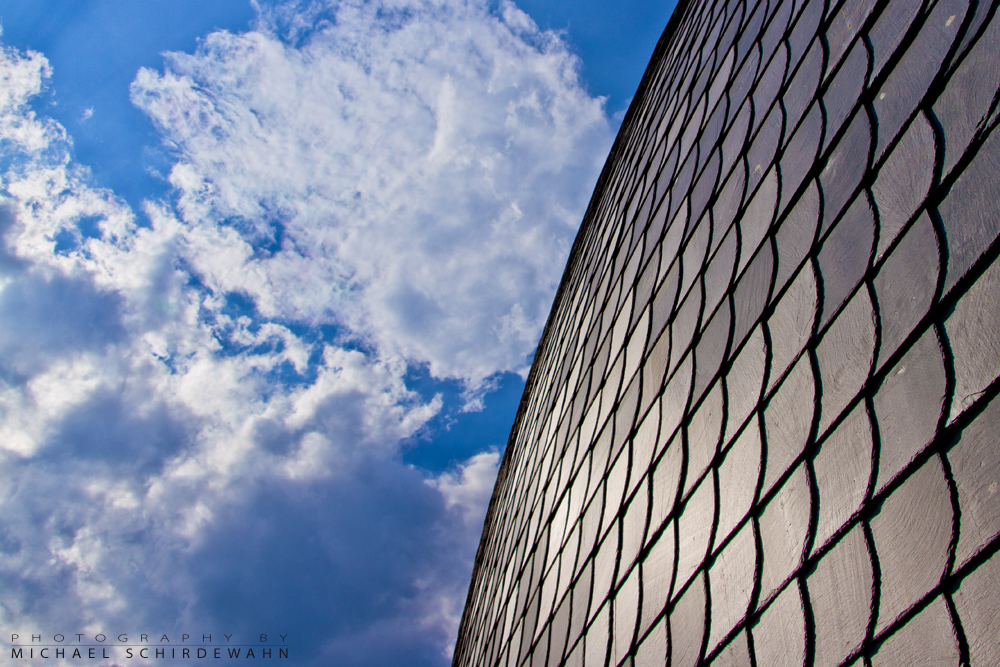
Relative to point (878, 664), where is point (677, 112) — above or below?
above

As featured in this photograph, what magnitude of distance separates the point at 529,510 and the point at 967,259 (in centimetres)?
677

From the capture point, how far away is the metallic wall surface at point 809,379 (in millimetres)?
1876

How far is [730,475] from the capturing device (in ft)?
10.4

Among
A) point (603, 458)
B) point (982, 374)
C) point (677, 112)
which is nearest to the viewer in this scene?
point (982, 374)

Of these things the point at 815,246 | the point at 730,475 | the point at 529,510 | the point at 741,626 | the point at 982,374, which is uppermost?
the point at 529,510

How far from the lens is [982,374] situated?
182 cm

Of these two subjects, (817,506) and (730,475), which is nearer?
(817,506)

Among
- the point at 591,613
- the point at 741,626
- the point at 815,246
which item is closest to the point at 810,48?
the point at 815,246

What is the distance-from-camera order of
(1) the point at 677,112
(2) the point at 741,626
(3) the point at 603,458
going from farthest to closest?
(1) the point at 677,112 < (3) the point at 603,458 < (2) the point at 741,626

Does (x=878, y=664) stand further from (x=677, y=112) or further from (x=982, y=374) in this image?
(x=677, y=112)

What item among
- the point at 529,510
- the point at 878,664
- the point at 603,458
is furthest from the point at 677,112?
the point at 878,664

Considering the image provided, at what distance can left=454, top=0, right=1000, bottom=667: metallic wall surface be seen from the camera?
73.9 inches

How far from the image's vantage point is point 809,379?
2.66m

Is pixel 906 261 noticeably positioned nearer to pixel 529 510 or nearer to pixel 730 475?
pixel 730 475
